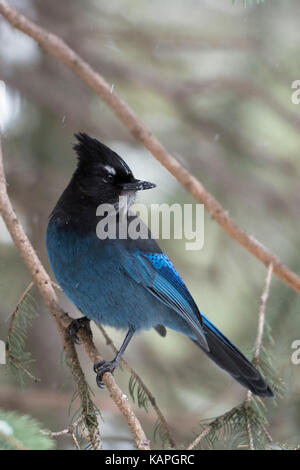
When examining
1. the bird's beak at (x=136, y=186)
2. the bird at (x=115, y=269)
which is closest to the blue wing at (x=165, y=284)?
the bird at (x=115, y=269)

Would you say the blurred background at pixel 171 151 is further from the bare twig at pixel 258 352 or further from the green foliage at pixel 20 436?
the green foliage at pixel 20 436

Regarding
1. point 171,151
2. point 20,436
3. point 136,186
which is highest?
point 171,151

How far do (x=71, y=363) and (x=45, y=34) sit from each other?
1609 millimetres

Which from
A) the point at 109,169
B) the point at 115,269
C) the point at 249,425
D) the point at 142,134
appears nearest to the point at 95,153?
the point at 109,169

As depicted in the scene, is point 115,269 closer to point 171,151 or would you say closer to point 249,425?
point 249,425

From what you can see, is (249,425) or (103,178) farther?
(103,178)

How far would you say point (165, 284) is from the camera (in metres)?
3.17

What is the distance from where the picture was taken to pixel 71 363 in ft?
7.75

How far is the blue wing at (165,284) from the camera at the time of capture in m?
3.06

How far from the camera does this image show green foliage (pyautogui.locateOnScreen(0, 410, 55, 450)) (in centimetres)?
155

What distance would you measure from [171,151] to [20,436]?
2.90m

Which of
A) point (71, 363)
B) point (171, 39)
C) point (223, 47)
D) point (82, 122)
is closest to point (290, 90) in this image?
point (223, 47)
